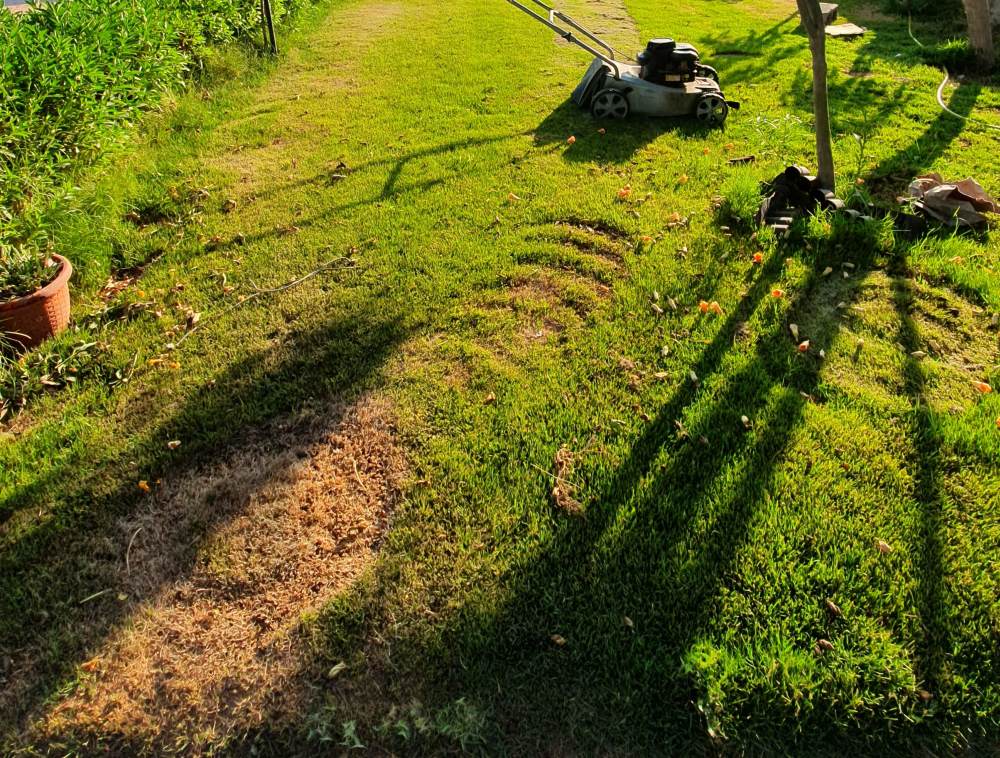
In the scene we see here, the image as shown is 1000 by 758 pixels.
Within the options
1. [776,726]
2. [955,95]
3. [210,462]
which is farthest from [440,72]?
[776,726]

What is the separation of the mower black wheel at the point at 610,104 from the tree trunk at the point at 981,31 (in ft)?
15.2

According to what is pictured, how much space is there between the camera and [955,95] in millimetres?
6551

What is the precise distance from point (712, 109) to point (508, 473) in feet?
16.2

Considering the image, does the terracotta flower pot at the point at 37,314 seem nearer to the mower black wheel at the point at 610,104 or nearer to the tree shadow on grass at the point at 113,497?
the tree shadow on grass at the point at 113,497

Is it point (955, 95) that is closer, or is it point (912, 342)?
point (912, 342)

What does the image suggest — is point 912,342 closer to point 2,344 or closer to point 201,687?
point 201,687

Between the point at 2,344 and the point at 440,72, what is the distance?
615cm

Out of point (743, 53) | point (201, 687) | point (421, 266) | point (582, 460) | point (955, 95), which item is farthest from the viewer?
point (743, 53)

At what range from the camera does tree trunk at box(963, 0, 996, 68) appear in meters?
7.01

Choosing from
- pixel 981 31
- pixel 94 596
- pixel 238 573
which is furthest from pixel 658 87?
pixel 94 596

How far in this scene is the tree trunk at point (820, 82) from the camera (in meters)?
3.88

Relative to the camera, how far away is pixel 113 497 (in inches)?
109

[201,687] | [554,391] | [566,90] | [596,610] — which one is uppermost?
[566,90]

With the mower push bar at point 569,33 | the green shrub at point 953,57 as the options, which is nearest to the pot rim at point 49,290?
the mower push bar at point 569,33
